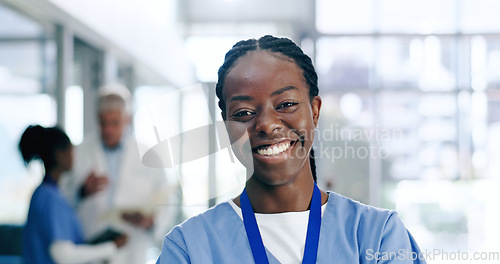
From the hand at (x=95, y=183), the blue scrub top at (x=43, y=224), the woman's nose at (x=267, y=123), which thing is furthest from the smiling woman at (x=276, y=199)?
the hand at (x=95, y=183)

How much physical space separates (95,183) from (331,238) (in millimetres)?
1284

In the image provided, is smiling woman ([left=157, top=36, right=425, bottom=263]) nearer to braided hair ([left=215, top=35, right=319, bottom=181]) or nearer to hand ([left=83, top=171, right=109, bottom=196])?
braided hair ([left=215, top=35, right=319, bottom=181])

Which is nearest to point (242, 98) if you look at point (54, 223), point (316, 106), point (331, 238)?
point (316, 106)

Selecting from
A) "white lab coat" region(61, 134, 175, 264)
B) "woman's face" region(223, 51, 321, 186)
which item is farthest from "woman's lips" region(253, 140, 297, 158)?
"white lab coat" region(61, 134, 175, 264)

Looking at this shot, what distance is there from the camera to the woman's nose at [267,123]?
25.5 inches

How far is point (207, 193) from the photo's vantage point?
1.46m

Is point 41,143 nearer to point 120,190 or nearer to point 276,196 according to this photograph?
point 120,190

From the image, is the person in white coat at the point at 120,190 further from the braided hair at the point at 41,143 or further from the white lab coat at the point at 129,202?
the braided hair at the point at 41,143

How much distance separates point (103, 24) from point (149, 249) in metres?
1.12

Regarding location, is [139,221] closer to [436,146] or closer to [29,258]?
[29,258]

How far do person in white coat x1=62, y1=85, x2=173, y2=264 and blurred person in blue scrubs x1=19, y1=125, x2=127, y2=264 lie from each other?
0.06m

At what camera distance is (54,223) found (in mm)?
1671

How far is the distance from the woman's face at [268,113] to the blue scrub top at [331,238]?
100mm

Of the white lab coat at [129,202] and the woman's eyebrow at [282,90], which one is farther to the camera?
the white lab coat at [129,202]
